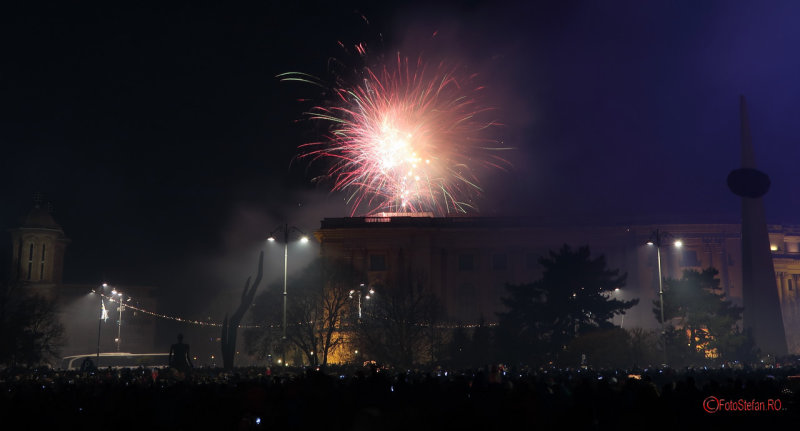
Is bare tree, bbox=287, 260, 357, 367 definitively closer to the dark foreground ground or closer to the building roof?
the dark foreground ground

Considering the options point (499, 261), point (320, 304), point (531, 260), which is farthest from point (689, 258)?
point (320, 304)

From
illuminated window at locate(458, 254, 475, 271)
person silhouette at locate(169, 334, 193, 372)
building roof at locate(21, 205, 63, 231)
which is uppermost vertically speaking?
building roof at locate(21, 205, 63, 231)

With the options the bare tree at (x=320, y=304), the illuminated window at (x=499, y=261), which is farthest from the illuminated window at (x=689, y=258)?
the bare tree at (x=320, y=304)

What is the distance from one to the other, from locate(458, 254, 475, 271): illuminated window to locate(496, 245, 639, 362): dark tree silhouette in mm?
44611

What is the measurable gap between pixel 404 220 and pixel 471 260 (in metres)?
11.2

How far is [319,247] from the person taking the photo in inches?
4444

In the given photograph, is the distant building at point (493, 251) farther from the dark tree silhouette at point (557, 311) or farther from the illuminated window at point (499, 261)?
the dark tree silhouette at point (557, 311)

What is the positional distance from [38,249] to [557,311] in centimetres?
7739

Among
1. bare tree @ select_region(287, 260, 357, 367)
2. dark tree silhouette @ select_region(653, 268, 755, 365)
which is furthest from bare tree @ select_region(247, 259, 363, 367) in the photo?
dark tree silhouette @ select_region(653, 268, 755, 365)

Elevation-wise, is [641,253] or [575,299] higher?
[641,253]

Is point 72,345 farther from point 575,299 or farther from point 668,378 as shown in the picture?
point 668,378

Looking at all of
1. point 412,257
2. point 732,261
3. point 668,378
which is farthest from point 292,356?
point 732,261

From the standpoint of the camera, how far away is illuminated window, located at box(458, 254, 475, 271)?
354 feet

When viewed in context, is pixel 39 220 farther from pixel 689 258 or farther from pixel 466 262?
pixel 689 258
